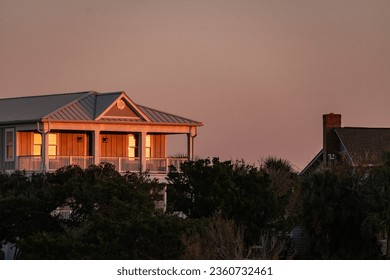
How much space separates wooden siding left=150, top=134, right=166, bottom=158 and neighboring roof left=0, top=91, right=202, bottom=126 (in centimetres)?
179

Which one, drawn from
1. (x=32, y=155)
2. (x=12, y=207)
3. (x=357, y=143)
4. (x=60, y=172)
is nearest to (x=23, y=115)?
(x=32, y=155)

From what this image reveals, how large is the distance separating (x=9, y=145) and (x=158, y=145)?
6948 mm

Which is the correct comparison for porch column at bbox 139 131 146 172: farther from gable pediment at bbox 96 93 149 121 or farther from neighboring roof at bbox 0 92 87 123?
neighboring roof at bbox 0 92 87 123

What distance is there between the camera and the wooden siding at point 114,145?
2099 inches

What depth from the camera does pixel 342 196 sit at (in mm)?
46250

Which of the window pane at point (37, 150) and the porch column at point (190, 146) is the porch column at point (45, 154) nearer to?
the window pane at point (37, 150)

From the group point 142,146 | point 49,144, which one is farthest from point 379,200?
point 49,144

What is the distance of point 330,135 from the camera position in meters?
71.8

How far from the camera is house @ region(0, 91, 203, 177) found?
4969cm


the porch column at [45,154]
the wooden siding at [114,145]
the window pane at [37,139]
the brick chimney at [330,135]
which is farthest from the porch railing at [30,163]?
the brick chimney at [330,135]

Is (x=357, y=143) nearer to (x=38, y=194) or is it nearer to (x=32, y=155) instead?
(x=32, y=155)

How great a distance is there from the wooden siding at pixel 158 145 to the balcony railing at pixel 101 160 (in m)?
1.85

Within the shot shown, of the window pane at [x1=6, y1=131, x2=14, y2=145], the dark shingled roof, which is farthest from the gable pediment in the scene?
the dark shingled roof

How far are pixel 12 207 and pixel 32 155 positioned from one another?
9630 mm
